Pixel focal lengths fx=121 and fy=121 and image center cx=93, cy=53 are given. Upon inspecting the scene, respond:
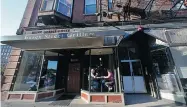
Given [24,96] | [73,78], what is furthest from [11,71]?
[73,78]

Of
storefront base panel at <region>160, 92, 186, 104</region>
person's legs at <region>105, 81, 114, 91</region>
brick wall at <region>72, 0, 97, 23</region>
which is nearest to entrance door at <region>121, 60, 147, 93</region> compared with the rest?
storefront base panel at <region>160, 92, 186, 104</region>

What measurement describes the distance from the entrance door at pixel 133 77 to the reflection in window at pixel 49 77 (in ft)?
17.1

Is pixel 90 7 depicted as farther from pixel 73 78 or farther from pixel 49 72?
pixel 49 72

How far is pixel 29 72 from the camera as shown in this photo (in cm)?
820

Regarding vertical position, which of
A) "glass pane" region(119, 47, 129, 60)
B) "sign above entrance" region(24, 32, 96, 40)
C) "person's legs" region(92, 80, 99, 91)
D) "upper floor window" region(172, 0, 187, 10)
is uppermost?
"upper floor window" region(172, 0, 187, 10)

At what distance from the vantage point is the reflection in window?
8.05 m

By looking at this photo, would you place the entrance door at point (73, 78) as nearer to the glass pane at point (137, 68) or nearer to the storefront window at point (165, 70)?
the glass pane at point (137, 68)

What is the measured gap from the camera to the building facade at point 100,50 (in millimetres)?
6762

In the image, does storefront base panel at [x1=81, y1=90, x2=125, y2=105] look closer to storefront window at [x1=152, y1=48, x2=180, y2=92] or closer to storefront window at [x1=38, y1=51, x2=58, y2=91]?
storefront window at [x1=152, y1=48, x2=180, y2=92]

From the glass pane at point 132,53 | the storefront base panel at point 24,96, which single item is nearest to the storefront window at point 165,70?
the glass pane at point 132,53

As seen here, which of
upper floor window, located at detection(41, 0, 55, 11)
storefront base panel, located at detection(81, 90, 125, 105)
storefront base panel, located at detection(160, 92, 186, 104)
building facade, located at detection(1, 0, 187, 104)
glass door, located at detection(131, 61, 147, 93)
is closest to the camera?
storefront base panel, located at detection(160, 92, 186, 104)

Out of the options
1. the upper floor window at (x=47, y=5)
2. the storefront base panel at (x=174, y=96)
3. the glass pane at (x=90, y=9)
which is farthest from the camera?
the glass pane at (x=90, y=9)

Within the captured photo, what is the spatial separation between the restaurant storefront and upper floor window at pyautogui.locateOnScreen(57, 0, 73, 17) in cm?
302

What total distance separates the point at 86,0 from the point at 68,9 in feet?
7.21
